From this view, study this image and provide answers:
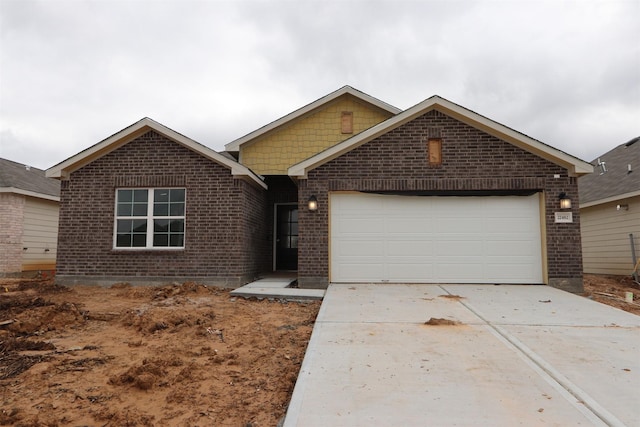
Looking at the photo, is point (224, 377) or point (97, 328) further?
point (97, 328)

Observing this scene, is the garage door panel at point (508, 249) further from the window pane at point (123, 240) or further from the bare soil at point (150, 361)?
the window pane at point (123, 240)

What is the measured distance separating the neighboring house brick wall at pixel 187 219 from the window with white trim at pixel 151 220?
0.19 meters

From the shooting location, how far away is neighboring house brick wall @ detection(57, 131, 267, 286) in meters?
10.0

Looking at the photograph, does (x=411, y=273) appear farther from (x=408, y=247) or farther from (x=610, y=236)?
(x=610, y=236)

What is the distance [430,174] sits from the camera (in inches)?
382

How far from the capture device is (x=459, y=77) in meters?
24.7

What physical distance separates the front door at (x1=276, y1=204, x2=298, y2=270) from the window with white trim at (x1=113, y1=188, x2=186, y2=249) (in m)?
4.32

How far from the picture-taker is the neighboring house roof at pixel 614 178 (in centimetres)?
1241

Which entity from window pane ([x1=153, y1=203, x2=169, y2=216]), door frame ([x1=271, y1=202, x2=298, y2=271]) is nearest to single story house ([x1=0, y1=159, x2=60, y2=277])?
window pane ([x1=153, y1=203, x2=169, y2=216])

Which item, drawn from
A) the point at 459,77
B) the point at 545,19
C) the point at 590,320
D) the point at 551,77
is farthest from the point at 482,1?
the point at 459,77

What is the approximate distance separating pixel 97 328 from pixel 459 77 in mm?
24686

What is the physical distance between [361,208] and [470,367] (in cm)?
596

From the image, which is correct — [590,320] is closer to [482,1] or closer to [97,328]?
[97,328]

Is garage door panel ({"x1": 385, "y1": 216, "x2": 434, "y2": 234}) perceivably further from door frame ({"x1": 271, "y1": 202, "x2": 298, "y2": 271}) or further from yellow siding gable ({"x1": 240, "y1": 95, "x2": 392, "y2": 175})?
door frame ({"x1": 271, "y1": 202, "x2": 298, "y2": 271})
